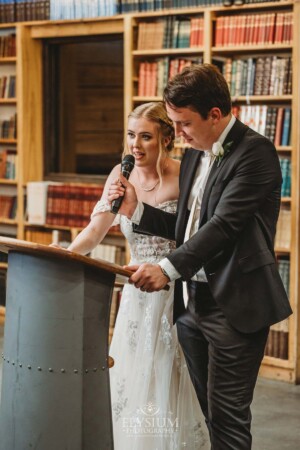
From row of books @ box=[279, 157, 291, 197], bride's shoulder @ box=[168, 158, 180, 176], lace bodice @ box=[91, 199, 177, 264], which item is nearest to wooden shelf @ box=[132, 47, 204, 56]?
row of books @ box=[279, 157, 291, 197]

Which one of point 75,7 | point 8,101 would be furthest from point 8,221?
point 75,7

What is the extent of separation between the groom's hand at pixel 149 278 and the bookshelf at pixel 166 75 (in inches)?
99.2

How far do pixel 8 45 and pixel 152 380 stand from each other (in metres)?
3.84

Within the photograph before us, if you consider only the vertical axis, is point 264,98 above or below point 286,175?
above

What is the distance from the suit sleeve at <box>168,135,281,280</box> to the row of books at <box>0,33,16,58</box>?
4.23 m

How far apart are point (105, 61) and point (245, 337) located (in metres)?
4.24

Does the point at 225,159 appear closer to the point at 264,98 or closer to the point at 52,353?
the point at 52,353

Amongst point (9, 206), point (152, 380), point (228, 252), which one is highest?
point (228, 252)

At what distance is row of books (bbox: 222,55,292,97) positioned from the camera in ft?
16.7

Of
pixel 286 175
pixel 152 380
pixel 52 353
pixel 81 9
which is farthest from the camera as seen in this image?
pixel 81 9

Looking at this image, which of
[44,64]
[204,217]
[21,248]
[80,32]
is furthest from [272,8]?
[21,248]

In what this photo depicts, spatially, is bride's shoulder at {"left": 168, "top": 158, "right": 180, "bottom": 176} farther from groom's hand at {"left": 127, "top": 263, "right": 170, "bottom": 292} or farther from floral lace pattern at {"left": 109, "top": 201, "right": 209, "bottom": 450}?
groom's hand at {"left": 127, "top": 263, "right": 170, "bottom": 292}

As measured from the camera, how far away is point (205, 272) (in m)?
2.67

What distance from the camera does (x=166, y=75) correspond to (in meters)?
5.59
